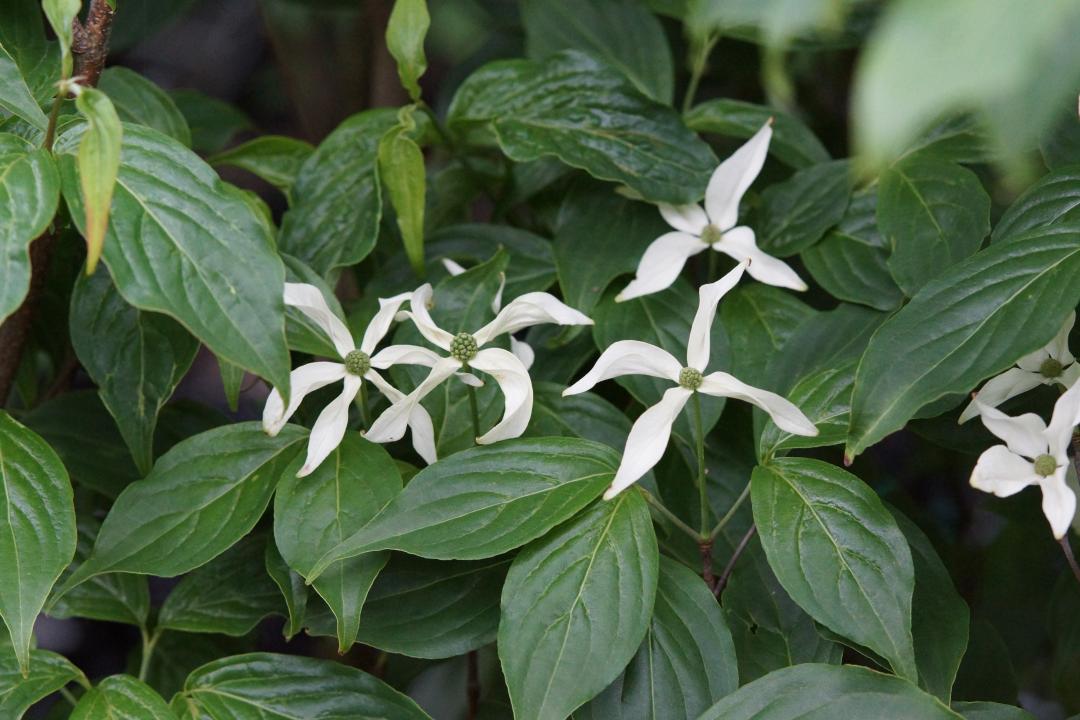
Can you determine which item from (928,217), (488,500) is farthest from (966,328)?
(488,500)

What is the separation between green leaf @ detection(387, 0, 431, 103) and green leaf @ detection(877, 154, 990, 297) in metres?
0.37

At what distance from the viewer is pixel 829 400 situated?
675mm

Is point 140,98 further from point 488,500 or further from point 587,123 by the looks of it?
point 488,500

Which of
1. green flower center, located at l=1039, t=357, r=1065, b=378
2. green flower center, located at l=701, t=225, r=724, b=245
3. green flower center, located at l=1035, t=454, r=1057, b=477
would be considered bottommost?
green flower center, located at l=1035, t=454, r=1057, b=477

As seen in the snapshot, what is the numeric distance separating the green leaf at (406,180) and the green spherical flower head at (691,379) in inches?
10.3

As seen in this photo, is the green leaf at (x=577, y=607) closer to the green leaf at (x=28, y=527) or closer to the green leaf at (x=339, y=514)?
the green leaf at (x=339, y=514)

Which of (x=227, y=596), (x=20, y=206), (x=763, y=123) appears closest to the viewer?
(x=20, y=206)

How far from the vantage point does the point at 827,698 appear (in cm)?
59

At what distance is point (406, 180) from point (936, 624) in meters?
0.48

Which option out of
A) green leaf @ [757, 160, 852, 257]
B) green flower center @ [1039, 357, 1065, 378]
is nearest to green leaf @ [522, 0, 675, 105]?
green leaf @ [757, 160, 852, 257]

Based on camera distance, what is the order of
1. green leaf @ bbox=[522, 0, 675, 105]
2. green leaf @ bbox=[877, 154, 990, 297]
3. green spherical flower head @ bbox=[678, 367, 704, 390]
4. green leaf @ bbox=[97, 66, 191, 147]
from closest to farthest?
1. green spherical flower head @ bbox=[678, 367, 704, 390]
2. green leaf @ bbox=[877, 154, 990, 297]
3. green leaf @ bbox=[97, 66, 191, 147]
4. green leaf @ bbox=[522, 0, 675, 105]

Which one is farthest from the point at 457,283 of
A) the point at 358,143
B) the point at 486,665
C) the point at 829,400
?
the point at 486,665

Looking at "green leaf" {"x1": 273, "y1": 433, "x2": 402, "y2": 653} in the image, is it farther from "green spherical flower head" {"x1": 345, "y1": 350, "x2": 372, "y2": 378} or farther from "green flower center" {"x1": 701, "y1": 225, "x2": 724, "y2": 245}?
"green flower center" {"x1": 701, "y1": 225, "x2": 724, "y2": 245}

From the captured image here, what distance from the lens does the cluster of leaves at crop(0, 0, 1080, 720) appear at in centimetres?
58
